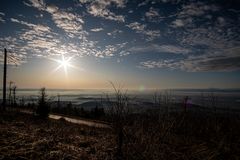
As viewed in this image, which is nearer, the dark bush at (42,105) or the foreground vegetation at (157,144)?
the foreground vegetation at (157,144)

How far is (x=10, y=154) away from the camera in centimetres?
543

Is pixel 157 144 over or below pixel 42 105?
over

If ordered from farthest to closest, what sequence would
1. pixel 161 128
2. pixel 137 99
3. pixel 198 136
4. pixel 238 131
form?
pixel 198 136 → pixel 238 131 → pixel 137 99 → pixel 161 128

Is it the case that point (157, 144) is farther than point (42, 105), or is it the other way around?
point (42, 105)

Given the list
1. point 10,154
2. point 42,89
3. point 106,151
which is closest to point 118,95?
point 106,151

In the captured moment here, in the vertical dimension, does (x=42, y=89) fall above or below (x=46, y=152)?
above

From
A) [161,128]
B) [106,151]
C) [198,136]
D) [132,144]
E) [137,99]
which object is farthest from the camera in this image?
[198,136]

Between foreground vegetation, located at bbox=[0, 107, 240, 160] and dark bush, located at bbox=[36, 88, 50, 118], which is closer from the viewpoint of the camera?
foreground vegetation, located at bbox=[0, 107, 240, 160]

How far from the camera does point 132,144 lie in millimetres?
4504

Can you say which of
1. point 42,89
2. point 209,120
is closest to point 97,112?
point 42,89

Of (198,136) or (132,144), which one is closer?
(132,144)

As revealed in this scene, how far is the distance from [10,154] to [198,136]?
20.5ft

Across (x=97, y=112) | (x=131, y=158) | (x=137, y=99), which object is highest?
(x=137, y=99)

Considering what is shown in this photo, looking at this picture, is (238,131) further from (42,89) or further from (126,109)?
(42,89)
